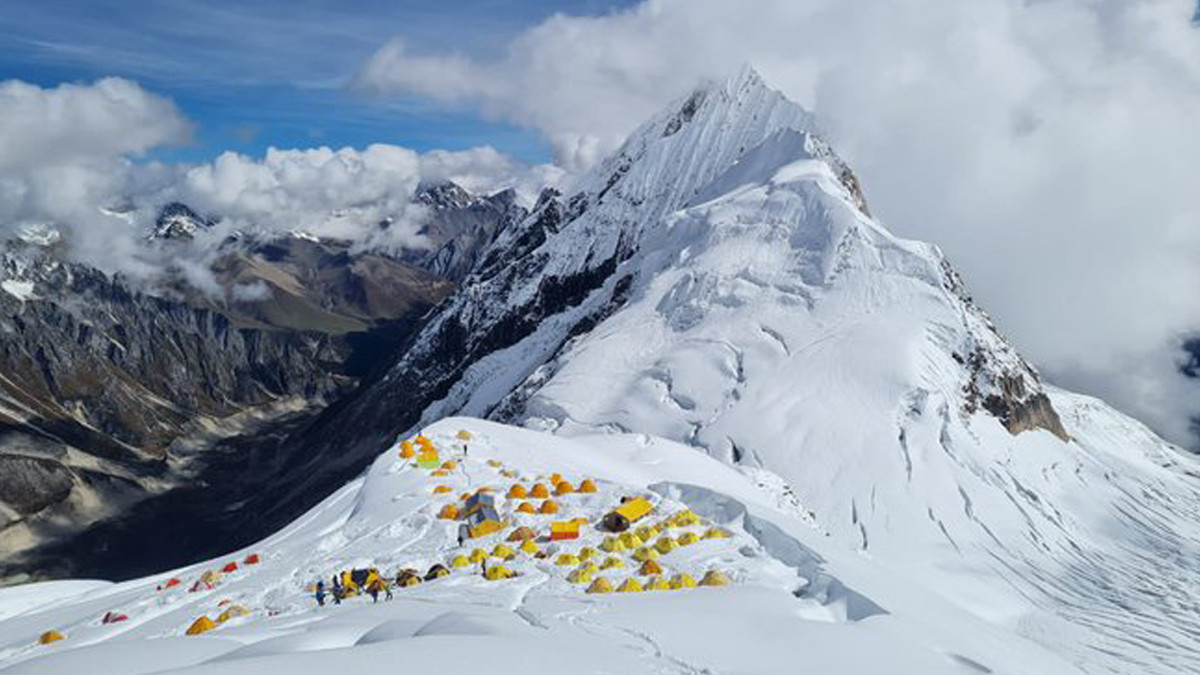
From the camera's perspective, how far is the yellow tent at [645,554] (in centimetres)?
4647

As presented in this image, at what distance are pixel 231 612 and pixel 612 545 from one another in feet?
63.9

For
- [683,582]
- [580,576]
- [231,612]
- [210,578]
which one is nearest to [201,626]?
[231,612]

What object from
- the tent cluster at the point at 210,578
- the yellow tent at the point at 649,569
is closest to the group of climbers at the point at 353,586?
the tent cluster at the point at 210,578

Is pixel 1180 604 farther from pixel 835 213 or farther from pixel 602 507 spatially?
pixel 835 213

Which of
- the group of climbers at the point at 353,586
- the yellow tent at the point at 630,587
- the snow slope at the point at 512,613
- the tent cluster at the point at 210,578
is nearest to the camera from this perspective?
the snow slope at the point at 512,613

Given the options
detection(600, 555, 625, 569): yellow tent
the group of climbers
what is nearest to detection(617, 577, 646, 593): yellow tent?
detection(600, 555, 625, 569): yellow tent

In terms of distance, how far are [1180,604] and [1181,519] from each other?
3754 centimetres

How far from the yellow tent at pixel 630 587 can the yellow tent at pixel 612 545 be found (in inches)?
213

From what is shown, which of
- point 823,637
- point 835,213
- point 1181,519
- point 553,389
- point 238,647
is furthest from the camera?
point 835,213

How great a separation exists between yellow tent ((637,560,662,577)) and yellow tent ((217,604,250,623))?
19504 mm

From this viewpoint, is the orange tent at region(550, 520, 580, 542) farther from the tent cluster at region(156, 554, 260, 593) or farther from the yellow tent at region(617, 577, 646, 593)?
the tent cluster at region(156, 554, 260, 593)

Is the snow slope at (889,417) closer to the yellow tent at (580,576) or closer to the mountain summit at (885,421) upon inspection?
the mountain summit at (885,421)

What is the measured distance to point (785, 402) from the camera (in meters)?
119

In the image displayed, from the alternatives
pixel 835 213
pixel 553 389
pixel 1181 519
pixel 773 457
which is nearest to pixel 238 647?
pixel 773 457
